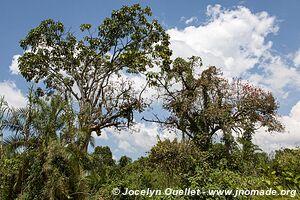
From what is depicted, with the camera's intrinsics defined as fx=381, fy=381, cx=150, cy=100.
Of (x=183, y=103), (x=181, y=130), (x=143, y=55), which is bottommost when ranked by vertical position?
(x=181, y=130)

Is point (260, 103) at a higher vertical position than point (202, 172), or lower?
higher

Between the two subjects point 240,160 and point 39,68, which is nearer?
point 240,160

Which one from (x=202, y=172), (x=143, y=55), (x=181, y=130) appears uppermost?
(x=143, y=55)

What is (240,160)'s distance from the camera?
1744cm

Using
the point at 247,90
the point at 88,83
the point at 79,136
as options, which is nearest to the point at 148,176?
the point at 79,136

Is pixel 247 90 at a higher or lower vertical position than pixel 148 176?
higher

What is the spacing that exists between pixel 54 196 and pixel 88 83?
842cm

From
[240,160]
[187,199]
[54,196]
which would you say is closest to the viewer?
[187,199]

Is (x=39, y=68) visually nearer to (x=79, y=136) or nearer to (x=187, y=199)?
(x=79, y=136)

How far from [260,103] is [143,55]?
6255mm

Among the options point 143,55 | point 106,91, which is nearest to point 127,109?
point 106,91

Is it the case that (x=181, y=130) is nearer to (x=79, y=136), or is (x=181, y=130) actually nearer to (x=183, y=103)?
Answer: (x=183, y=103)

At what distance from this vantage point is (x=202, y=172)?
10422 millimetres

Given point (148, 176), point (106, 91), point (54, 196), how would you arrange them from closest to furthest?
point (54, 196) < point (148, 176) < point (106, 91)
